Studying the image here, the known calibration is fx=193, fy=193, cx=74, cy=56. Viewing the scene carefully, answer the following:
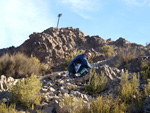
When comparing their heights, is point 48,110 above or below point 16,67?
below

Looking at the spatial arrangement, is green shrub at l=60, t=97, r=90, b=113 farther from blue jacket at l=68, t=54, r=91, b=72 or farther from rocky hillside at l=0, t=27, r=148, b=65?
rocky hillside at l=0, t=27, r=148, b=65

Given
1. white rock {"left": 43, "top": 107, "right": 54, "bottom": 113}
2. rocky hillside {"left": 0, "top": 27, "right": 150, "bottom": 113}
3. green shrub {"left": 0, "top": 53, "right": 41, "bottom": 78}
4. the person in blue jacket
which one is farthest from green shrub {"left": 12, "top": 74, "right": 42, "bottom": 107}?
green shrub {"left": 0, "top": 53, "right": 41, "bottom": 78}

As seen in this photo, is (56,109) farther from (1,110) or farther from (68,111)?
(1,110)

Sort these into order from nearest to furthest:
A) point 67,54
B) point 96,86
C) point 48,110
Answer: point 48,110 < point 96,86 < point 67,54

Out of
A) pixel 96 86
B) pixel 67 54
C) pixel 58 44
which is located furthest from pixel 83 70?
pixel 58 44

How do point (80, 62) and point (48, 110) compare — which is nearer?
point (48, 110)

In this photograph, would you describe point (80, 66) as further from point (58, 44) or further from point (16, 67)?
point (58, 44)

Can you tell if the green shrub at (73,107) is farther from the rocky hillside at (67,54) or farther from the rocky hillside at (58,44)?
the rocky hillside at (58,44)

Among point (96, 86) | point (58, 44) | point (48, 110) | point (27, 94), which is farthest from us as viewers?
point (58, 44)

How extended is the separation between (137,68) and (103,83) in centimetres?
304

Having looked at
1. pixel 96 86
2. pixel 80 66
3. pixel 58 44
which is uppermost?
pixel 58 44

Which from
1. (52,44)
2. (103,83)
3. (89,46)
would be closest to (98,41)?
(89,46)

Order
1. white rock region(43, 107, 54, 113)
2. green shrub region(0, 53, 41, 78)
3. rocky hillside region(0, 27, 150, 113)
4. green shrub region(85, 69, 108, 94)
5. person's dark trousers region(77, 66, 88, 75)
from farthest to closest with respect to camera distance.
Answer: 1. green shrub region(0, 53, 41, 78)
2. person's dark trousers region(77, 66, 88, 75)
3. green shrub region(85, 69, 108, 94)
4. rocky hillside region(0, 27, 150, 113)
5. white rock region(43, 107, 54, 113)

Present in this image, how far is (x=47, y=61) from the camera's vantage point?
16.5m
